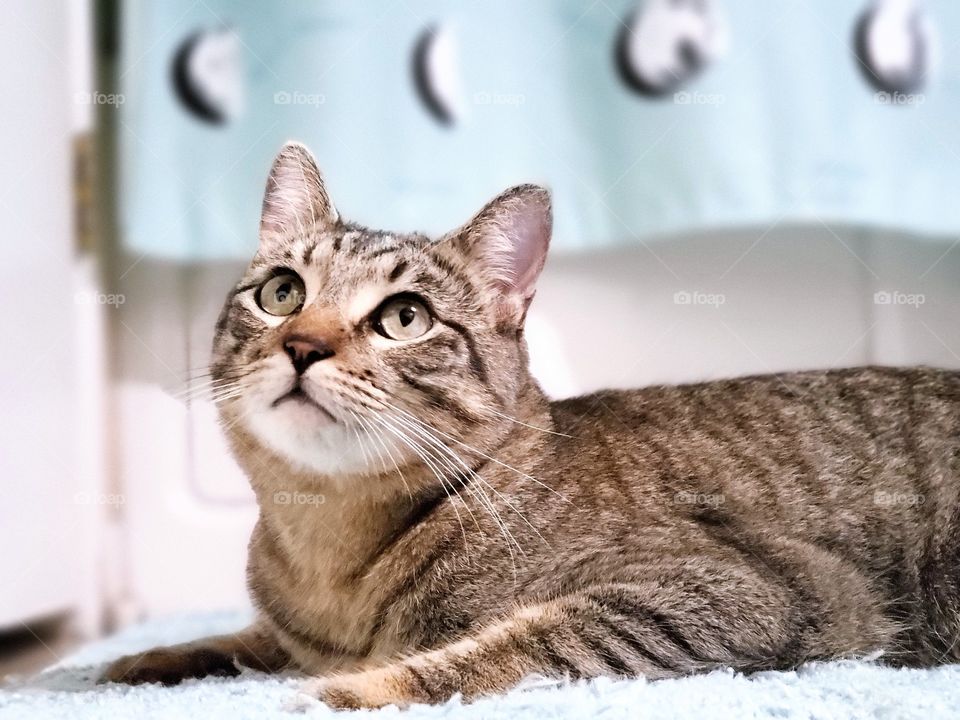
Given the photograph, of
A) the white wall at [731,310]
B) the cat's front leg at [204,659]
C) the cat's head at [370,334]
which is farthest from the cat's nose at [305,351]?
the white wall at [731,310]

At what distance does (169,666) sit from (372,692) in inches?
21.9

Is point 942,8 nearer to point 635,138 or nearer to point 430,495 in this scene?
point 635,138

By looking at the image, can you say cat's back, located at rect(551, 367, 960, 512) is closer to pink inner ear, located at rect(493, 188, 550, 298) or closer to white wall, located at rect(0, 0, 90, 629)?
pink inner ear, located at rect(493, 188, 550, 298)

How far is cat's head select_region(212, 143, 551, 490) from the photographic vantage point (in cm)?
128

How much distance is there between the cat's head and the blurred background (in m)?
0.72

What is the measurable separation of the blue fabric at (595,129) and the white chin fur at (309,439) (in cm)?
107

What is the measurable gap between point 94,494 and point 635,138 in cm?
184

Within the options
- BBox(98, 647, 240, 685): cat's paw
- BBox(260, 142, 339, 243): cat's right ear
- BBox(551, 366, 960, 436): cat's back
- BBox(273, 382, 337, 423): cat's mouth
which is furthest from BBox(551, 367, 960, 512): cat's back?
BBox(98, 647, 240, 685): cat's paw

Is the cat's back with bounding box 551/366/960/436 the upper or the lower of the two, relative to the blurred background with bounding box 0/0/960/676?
lower

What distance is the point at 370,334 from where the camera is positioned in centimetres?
138

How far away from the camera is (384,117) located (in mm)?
2307

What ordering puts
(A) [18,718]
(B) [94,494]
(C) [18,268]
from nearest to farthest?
1. (A) [18,718]
2. (C) [18,268]
3. (B) [94,494]

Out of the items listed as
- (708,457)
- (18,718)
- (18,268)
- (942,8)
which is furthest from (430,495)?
(942,8)

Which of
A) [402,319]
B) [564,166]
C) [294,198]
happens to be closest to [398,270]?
[402,319]
